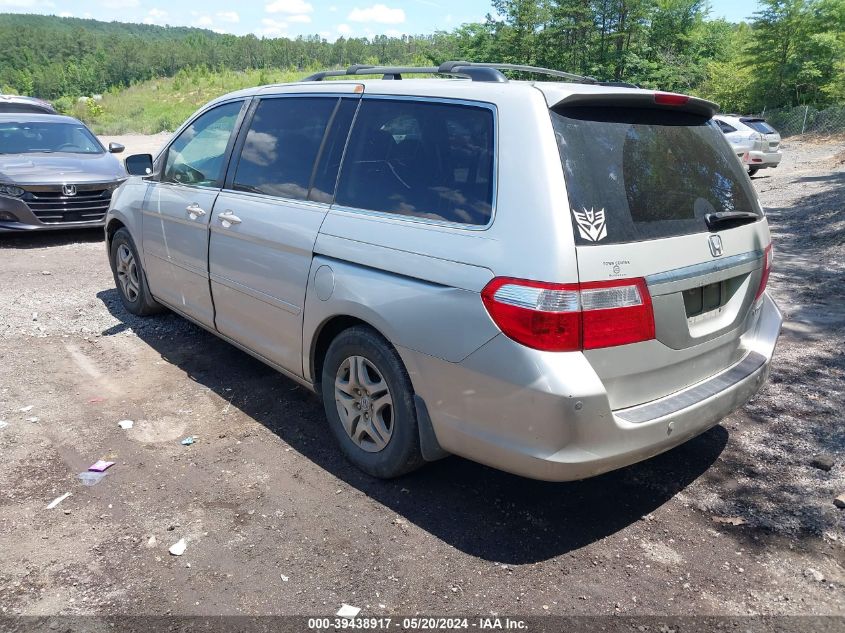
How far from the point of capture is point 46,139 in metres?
10.3

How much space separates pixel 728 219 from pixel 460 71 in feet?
4.94

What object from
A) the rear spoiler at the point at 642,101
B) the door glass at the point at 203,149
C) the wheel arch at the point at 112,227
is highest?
the rear spoiler at the point at 642,101

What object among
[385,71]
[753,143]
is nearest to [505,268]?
[385,71]

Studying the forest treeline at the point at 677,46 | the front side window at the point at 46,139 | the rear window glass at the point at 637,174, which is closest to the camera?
the rear window glass at the point at 637,174

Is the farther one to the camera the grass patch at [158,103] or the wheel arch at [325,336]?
the grass patch at [158,103]

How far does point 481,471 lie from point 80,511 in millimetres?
2037

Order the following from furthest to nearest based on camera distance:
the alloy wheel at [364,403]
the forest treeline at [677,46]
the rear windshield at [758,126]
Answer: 1. the forest treeline at [677,46]
2. the rear windshield at [758,126]
3. the alloy wheel at [364,403]

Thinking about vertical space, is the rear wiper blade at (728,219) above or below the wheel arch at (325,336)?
above

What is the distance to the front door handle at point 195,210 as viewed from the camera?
452 centimetres

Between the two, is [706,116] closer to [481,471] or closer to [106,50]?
[481,471]

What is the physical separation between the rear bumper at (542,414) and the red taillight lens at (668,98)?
1.32m

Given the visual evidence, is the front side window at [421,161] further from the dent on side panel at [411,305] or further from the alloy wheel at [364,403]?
the alloy wheel at [364,403]

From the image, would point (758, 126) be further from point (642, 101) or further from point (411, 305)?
point (411, 305)

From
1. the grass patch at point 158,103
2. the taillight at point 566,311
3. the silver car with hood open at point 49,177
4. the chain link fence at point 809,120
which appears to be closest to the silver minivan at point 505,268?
the taillight at point 566,311
